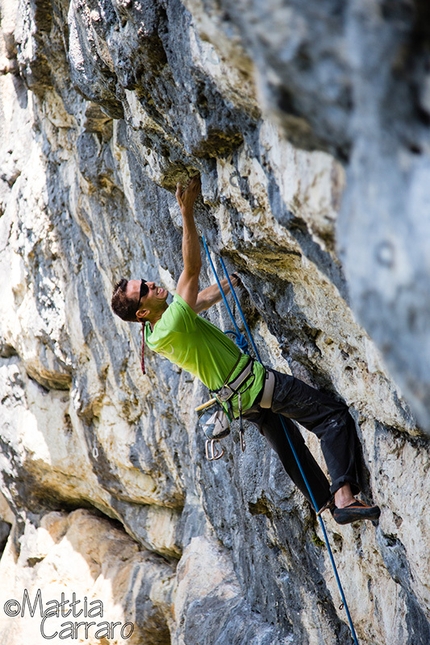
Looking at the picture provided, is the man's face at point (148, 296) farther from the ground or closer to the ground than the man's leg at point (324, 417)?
farther from the ground

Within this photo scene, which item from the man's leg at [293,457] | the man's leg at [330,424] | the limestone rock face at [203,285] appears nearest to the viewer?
the limestone rock face at [203,285]

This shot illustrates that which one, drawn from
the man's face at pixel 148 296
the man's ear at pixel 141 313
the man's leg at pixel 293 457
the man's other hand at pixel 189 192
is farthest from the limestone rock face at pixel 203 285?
the man's ear at pixel 141 313

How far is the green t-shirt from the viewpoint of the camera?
4.49 m

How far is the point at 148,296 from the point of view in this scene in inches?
182

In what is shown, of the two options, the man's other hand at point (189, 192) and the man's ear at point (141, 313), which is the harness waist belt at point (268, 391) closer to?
the man's ear at point (141, 313)

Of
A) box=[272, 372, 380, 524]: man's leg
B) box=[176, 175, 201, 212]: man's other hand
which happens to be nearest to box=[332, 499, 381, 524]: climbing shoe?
box=[272, 372, 380, 524]: man's leg

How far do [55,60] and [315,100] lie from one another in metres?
6.61

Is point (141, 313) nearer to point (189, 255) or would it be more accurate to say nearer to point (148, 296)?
point (148, 296)

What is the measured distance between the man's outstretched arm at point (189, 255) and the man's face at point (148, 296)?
0.22 meters

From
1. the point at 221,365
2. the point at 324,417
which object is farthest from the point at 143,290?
the point at 324,417

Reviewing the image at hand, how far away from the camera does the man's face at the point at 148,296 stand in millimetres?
4574

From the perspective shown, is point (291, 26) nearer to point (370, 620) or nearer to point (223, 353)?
point (223, 353)

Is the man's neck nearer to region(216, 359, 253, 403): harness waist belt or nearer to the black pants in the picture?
region(216, 359, 253, 403): harness waist belt

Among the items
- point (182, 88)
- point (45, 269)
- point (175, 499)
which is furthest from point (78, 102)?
point (175, 499)
